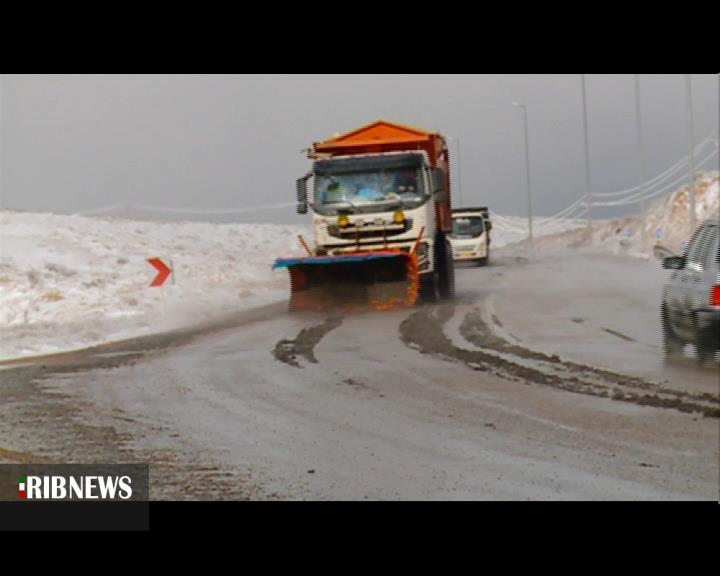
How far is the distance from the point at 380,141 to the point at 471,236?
24983 millimetres

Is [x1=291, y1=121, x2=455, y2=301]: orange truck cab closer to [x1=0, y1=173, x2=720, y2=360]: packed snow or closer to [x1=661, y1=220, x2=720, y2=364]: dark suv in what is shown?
[x1=0, y1=173, x2=720, y2=360]: packed snow

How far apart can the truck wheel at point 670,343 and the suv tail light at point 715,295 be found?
49.6 inches

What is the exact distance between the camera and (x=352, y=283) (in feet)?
77.3

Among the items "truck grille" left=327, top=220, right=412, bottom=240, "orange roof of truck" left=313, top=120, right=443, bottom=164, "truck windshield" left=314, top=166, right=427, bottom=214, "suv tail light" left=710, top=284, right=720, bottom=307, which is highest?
"orange roof of truck" left=313, top=120, right=443, bottom=164

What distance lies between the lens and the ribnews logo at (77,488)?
6.73 metres

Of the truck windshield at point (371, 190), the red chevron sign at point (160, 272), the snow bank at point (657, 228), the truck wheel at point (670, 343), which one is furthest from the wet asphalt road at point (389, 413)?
the snow bank at point (657, 228)

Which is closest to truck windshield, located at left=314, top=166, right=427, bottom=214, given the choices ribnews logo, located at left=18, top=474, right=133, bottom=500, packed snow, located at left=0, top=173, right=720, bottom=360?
packed snow, located at left=0, top=173, right=720, bottom=360

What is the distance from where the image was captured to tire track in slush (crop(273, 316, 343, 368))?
15.2m

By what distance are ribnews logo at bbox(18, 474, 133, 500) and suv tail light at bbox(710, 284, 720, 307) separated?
23.2ft

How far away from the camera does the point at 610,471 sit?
307 inches

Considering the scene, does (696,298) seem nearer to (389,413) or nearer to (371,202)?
(389,413)

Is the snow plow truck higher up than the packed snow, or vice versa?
the snow plow truck

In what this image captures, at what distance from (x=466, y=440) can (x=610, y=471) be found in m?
1.56

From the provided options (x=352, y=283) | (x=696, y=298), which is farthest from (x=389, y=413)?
(x=352, y=283)
